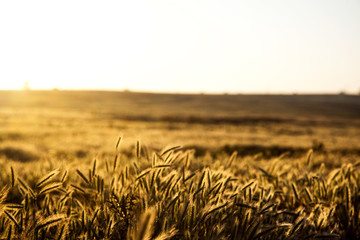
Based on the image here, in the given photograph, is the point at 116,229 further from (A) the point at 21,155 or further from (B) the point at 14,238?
(A) the point at 21,155

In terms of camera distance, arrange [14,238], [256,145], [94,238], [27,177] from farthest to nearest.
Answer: [256,145], [27,177], [94,238], [14,238]

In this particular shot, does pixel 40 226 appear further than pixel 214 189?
No

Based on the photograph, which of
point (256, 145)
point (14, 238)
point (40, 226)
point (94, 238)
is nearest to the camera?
point (40, 226)

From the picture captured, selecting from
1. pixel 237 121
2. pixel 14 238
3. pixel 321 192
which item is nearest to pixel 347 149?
pixel 321 192

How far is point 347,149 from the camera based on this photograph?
48.7ft

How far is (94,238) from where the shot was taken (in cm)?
210

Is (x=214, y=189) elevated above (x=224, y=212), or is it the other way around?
(x=214, y=189)

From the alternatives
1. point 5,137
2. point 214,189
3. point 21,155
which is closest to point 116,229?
point 214,189

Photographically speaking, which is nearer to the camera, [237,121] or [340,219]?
[340,219]

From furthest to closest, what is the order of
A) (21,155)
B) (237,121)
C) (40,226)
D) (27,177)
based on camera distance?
(237,121) → (21,155) → (27,177) → (40,226)

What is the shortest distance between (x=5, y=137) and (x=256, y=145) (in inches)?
470

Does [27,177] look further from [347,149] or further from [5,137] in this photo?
[347,149]

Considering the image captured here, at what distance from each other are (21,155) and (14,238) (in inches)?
298

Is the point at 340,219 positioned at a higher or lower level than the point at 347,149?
higher
